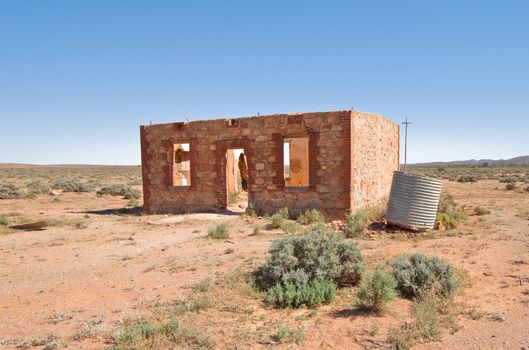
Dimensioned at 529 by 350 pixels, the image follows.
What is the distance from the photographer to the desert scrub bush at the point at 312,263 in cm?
591

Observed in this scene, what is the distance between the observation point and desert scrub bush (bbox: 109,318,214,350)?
13.6ft

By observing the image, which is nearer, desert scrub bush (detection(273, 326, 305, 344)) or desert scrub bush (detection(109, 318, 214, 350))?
desert scrub bush (detection(109, 318, 214, 350))

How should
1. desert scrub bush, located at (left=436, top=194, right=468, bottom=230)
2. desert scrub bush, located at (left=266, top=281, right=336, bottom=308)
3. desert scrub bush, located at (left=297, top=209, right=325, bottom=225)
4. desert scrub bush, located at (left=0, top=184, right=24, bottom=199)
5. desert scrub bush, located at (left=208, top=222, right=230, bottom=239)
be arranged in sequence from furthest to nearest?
desert scrub bush, located at (left=0, top=184, right=24, bottom=199) < desert scrub bush, located at (left=297, top=209, right=325, bottom=225) < desert scrub bush, located at (left=436, top=194, right=468, bottom=230) < desert scrub bush, located at (left=208, top=222, right=230, bottom=239) < desert scrub bush, located at (left=266, top=281, right=336, bottom=308)

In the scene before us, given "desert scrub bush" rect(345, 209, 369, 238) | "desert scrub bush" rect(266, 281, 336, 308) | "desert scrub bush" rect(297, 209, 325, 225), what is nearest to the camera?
"desert scrub bush" rect(266, 281, 336, 308)

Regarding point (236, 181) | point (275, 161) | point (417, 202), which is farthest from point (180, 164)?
point (417, 202)

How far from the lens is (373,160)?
13938 millimetres

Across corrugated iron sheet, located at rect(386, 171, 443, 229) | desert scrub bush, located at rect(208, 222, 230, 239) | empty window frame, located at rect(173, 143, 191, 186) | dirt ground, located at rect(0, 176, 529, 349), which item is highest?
empty window frame, located at rect(173, 143, 191, 186)

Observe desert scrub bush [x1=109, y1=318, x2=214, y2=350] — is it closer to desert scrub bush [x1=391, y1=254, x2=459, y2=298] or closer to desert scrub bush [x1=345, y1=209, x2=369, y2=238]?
desert scrub bush [x1=391, y1=254, x2=459, y2=298]

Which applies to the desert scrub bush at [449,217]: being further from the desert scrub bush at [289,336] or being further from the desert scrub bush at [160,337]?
the desert scrub bush at [160,337]

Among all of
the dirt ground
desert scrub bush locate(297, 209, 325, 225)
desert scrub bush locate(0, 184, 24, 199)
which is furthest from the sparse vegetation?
desert scrub bush locate(0, 184, 24, 199)

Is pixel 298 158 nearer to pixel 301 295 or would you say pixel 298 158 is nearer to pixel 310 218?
pixel 310 218

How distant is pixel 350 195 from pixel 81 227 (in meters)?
8.38

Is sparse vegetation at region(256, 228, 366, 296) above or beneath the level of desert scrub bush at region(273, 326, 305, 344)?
above

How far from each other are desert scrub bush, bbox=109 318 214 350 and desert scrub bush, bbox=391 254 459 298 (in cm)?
294
